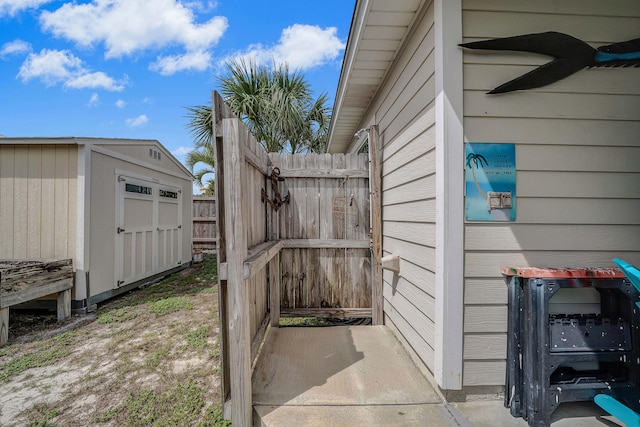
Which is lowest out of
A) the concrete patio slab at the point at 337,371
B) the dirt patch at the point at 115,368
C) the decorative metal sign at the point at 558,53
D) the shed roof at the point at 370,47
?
the dirt patch at the point at 115,368

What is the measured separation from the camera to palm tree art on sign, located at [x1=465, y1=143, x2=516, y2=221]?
151 cm

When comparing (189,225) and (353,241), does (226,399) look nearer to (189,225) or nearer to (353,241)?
(353,241)

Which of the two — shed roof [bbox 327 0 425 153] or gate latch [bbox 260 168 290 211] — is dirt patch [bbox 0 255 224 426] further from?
shed roof [bbox 327 0 425 153]

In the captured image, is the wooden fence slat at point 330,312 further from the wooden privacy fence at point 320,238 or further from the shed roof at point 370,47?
the shed roof at point 370,47

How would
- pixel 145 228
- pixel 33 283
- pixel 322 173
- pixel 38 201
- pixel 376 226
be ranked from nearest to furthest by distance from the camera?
pixel 376 226 → pixel 322 173 → pixel 33 283 → pixel 38 201 → pixel 145 228

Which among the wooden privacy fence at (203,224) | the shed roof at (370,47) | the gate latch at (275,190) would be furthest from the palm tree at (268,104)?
the gate latch at (275,190)

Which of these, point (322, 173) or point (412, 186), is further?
point (322, 173)

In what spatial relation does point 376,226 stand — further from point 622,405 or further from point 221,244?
point 622,405

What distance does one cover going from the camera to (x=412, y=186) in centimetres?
194

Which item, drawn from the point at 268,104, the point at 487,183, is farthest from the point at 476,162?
the point at 268,104

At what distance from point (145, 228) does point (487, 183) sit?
5.23 meters

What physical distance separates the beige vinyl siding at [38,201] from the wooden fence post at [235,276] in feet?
11.5

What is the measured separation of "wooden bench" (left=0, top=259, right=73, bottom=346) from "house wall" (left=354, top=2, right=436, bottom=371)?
370 centimetres

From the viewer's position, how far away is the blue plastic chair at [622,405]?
1112mm
